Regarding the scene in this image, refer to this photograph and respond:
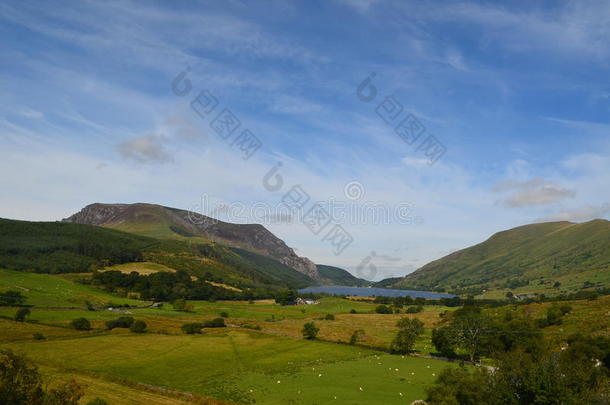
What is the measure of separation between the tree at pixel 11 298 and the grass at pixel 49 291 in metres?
2.65

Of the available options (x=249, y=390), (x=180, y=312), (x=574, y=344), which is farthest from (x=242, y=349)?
(x=180, y=312)

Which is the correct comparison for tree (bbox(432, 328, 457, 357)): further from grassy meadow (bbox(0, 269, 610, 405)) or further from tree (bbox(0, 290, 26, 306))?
tree (bbox(0, 290, 26, 306))

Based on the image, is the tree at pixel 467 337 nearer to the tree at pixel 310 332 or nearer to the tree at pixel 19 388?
the tree at pixel 310 332

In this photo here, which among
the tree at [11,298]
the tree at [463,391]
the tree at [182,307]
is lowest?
the tree at [182,307]

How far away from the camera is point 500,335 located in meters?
97.3

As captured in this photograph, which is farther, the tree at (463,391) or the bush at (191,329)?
the bush at (191,329)

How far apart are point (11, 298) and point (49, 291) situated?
35.0m

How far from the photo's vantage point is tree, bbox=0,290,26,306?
440 ft

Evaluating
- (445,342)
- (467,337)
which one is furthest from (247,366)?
(467,337)

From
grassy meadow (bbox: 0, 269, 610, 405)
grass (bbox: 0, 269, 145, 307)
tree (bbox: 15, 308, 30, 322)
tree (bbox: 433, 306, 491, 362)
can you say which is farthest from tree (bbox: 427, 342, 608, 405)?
grass (bbox: 0, 269, 145, 307)

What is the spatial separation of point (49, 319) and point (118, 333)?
2838 cm

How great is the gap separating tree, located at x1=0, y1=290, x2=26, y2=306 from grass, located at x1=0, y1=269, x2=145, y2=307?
265 cm

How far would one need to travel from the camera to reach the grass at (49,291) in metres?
154

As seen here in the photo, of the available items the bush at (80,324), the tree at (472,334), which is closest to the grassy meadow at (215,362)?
the bush at (80,324)
